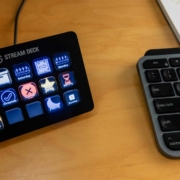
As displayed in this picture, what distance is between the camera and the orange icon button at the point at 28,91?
39 centimetres

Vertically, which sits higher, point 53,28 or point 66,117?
point 53,28

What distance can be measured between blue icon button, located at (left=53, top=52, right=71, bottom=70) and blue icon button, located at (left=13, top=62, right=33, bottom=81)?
0.12 feet

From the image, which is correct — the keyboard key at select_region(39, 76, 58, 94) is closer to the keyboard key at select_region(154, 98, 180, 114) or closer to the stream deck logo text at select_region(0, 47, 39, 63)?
the stream deck logo text at select_region(0, 47, 39, 63)

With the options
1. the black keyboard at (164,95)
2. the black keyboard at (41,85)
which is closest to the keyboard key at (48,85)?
the black keyboard at (41,85)

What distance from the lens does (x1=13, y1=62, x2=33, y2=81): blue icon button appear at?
0.38m

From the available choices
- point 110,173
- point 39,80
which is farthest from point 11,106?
point 110,173

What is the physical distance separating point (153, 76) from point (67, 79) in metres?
0.13

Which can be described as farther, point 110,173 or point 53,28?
point 53,28

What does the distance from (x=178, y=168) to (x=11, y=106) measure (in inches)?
9.0

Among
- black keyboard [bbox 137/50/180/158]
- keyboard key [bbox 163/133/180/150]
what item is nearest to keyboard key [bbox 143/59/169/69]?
black keyboard [bbox 137/50/180/158]

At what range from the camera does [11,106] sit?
38 cm

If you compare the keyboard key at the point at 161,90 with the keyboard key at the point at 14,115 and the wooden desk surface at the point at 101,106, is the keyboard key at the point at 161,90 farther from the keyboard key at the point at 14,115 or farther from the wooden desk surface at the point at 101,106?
the keyboard key at the point at 14,115

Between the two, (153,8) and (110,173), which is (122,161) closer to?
(110,173)

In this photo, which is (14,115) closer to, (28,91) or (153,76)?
(28,91)
